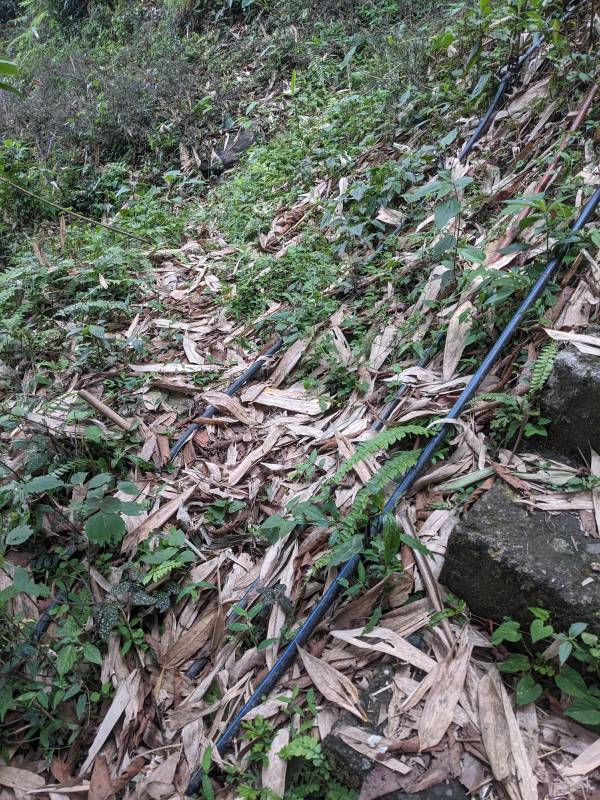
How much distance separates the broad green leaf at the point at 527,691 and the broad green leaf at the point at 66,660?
1.53m

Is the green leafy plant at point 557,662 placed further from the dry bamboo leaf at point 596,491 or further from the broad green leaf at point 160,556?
the broad green leaf at point 160,556

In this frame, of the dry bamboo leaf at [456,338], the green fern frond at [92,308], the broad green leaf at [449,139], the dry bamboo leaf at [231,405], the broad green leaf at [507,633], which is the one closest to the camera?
the broad green leaf at [507,633]

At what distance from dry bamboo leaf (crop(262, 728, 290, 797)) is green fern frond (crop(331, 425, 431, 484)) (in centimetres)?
91

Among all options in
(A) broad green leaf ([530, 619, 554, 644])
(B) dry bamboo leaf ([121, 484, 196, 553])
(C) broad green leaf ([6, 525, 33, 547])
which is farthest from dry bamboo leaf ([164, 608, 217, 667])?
(A) broad green leaf ([530, 619, 554, 644])

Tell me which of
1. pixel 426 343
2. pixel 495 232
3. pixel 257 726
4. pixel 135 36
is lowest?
pixel 257 726

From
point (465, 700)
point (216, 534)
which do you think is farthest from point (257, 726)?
point (216, 534)

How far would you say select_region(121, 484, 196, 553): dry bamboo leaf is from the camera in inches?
96.0

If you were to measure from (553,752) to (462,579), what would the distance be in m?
0.53

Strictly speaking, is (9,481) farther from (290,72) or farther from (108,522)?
(290,72)

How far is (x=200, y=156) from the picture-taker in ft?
19.2

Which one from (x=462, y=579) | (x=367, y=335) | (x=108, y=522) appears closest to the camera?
(x=462, y=579)

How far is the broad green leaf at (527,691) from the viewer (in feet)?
5.45

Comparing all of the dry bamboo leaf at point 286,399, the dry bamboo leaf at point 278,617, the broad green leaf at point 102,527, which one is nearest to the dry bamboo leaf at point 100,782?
the dry bamboo leaf at point 278,617

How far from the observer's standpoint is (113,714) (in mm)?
2027
